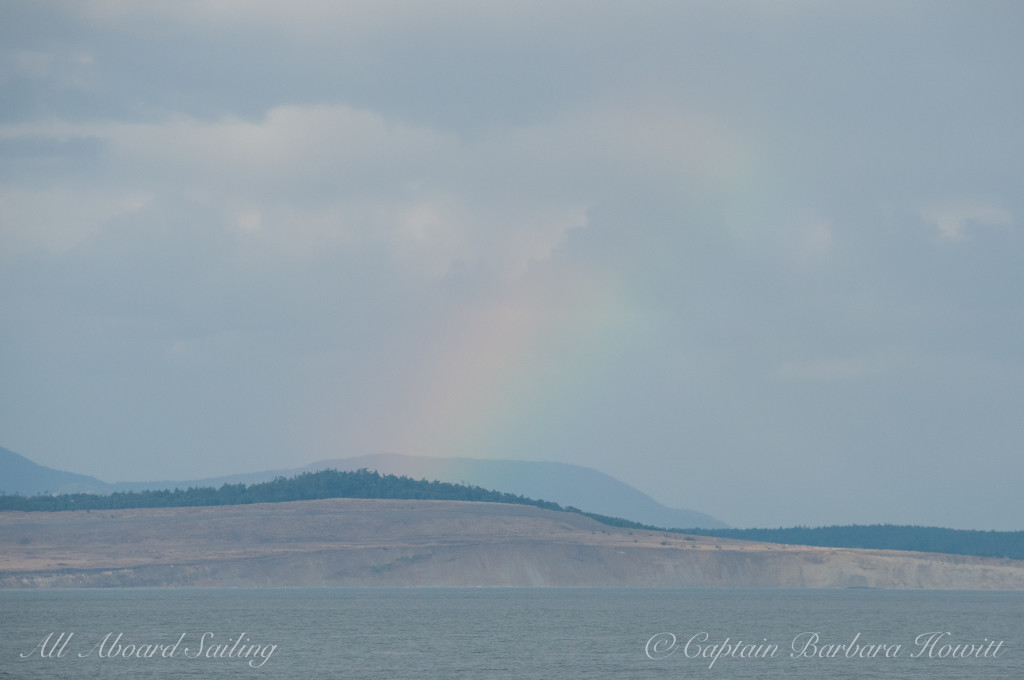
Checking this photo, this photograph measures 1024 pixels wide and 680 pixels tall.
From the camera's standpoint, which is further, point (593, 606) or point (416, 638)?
point (593, 606)

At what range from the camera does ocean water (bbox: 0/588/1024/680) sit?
286ft

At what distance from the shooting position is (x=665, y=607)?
621ft

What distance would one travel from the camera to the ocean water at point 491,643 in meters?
87.1

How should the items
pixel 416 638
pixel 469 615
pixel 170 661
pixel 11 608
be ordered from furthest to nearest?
pixel 11 608, pixel 469 615, pixel 416 638, pixel 170 661

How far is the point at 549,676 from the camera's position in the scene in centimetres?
8338

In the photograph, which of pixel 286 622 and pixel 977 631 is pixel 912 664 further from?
pixel 286 622

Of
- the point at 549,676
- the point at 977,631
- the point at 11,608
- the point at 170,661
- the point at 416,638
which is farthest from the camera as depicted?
the point at 11,608

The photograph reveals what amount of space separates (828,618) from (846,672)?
76.9 meters

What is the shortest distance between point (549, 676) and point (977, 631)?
7258 centimetres

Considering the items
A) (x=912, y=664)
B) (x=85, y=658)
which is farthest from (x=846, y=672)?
(x=85, y=658)

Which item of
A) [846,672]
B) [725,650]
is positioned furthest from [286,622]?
[846,672]

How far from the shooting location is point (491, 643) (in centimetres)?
10981

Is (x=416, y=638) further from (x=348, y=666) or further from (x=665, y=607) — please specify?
(x=665, y=607)

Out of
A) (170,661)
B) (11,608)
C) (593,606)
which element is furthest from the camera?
(593,606)
